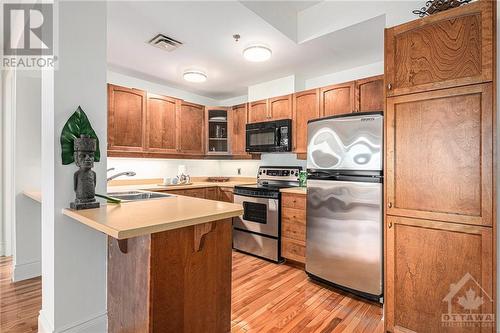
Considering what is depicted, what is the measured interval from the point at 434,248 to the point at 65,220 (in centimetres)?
235

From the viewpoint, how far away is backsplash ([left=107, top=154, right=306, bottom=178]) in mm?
3699

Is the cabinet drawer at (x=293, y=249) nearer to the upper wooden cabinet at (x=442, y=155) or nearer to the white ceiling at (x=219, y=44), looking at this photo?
the upper wooden cabinet at (x=442, y=155)

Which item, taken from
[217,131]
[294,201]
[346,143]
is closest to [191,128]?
[217,131]

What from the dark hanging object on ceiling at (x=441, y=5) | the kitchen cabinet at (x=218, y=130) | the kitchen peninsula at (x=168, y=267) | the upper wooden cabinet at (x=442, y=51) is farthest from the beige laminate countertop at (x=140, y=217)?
the kitchen cabinet at (x=218, y=130)

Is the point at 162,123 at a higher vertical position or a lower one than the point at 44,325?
higher

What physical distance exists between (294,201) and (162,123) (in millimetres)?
2268

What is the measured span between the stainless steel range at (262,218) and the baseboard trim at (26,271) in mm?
2308

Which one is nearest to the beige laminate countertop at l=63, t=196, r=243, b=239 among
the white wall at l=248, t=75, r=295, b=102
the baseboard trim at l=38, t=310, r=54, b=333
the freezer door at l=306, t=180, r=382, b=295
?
the baseboard trim at l=38, t=310, r=54, b=333

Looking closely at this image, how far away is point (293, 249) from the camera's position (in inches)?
120

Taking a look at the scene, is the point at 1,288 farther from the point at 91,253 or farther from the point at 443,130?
the point at 443,130

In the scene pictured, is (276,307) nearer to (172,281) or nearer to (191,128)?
(172,281)

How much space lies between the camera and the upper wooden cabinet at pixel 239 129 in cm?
410

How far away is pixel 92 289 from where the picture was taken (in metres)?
1.64

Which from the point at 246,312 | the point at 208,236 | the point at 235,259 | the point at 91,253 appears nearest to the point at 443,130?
the point at 208,236
